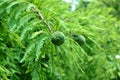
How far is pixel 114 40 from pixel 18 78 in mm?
971

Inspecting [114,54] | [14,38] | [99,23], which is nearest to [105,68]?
[114,54]

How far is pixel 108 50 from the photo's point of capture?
8.09ft

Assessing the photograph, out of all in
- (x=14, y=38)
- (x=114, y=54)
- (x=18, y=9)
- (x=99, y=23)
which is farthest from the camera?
(x=114, y=54)

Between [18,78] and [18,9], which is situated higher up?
[18,9]

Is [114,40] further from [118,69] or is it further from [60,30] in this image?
[60,30]

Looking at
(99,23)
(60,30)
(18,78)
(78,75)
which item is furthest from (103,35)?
(60,30)

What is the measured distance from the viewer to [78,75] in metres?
2.36

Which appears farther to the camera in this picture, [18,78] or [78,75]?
[78,75]

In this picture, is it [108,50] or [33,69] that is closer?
[33,69]

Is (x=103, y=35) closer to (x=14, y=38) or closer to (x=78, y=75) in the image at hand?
(x=78, y=75)

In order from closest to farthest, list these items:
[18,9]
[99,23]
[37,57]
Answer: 1. [37,57]
2. [18,9]
3. [99,23]

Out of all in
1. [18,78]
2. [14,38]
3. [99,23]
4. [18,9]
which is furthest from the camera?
[99,23]

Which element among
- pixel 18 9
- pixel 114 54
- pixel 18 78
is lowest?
pixel 114 54

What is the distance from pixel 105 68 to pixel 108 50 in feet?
0.40
